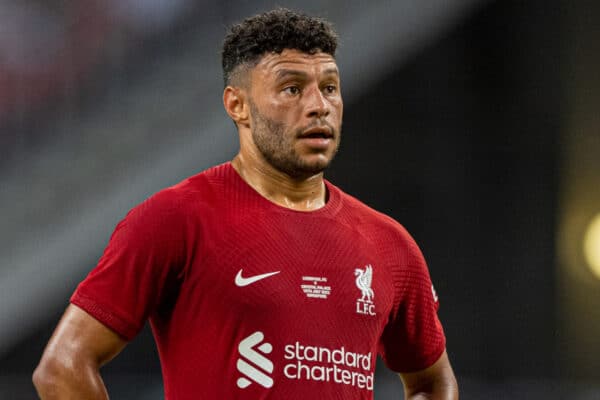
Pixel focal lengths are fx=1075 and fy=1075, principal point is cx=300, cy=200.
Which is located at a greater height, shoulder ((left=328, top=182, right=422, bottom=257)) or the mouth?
the mouth

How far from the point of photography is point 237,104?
2.57m

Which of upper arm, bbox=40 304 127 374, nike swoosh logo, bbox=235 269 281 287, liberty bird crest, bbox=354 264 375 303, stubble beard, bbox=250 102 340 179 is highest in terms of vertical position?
stubble beard, bbox=250 102 340 179

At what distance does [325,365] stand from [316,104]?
584 millimetres

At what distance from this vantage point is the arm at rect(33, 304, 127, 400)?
218 cm

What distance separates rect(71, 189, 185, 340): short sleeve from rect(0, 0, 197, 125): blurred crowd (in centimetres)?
366

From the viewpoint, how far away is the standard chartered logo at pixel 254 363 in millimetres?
2264

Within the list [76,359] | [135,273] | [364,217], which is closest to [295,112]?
[364,217]

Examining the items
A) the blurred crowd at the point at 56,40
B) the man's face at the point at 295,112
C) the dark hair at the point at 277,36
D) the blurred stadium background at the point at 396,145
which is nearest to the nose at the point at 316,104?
the man's face at the point at 295,112

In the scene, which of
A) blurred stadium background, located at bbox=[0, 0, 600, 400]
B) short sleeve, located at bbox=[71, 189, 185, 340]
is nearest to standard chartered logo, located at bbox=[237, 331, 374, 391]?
short sleeve, located at bbox=[71, 189, 185, 340]

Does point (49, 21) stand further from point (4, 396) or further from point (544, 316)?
point (544, 316)

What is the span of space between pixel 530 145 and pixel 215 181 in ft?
12.9

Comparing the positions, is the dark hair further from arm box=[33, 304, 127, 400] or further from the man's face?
arm box=[33, 304, 127, 400]

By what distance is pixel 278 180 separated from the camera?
8.29ft

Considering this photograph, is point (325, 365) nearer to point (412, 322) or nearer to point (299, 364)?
point (299, 364)
